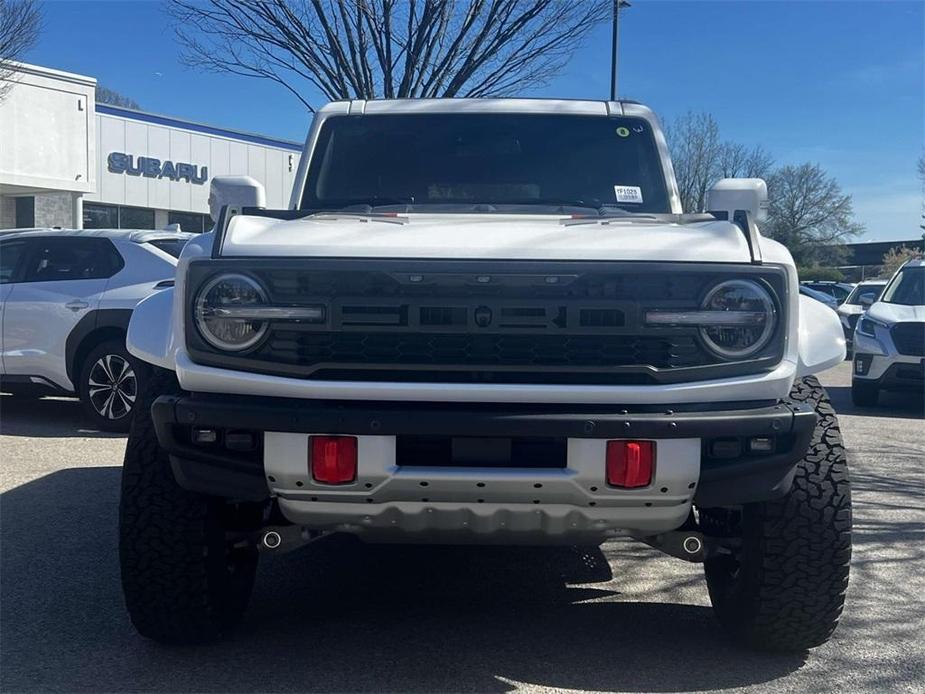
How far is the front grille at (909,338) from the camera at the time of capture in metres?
10.0

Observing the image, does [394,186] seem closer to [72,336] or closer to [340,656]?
[340,656]

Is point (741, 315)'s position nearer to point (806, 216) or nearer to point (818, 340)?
point (818, 340)

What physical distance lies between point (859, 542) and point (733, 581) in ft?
6.30

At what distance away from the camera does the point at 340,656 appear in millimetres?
3332

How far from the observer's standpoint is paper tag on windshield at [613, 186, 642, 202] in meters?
4.38

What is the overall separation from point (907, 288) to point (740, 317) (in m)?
9.43

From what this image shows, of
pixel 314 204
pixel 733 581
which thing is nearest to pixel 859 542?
pixel 733 581

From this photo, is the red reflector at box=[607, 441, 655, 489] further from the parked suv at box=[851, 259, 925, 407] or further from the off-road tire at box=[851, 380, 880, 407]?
the off-road tire at box=[851, 380, 880, 407]

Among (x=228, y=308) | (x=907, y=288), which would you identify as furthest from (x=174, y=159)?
(x=228, y=308)

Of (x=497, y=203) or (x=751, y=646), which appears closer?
(x=751, y=646)

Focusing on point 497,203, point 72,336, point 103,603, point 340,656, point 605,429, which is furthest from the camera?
point 72,336

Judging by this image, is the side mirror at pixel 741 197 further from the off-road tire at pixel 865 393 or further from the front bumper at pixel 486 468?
the off-road tire at pixel 865 393

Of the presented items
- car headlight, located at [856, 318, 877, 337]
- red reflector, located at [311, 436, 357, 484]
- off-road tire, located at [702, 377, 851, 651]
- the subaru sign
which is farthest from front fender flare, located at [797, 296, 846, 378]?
the subaru sign

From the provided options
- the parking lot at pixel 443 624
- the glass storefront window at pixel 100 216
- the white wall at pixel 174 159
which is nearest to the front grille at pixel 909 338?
the parking lot at pixel 443 624
